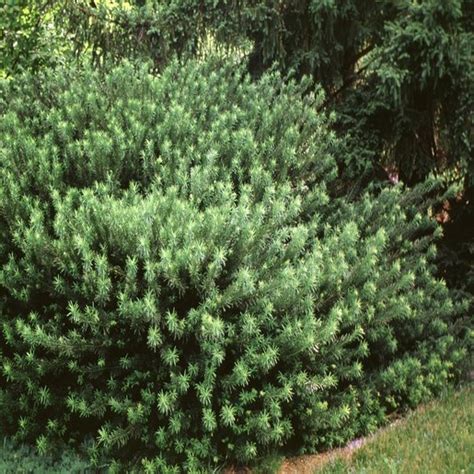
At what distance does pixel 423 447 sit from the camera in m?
4.50

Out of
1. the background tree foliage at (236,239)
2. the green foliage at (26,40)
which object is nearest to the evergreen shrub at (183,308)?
the background tree foliage at (236,239)

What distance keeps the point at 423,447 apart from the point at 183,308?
6.23 ft

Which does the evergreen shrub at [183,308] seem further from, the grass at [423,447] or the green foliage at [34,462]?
the grass at [423,447]

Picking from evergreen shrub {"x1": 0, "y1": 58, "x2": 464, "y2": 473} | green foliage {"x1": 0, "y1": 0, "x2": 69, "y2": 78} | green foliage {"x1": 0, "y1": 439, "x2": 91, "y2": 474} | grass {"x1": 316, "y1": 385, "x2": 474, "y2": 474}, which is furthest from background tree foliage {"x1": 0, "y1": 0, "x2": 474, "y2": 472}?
green foliage {"x1": 0, "y1": 0, "x2": 69, "y2": 78}

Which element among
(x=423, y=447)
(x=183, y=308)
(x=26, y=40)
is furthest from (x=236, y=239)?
(x=26, y=40)

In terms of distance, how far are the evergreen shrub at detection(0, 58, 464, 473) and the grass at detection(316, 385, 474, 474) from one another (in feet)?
0.87

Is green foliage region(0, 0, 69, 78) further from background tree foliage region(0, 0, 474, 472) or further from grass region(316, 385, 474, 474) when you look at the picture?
grass region(316, 385, 474, 474)

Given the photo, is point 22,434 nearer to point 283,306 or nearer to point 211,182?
point 283,306

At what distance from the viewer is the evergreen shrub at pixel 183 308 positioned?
4.31 meters

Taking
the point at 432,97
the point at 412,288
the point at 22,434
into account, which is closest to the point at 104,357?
the point at 22,434

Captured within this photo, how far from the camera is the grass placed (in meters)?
4.26

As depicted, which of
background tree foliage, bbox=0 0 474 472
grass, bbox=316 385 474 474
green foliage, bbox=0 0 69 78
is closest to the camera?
grass, bbox=316 385 474 474

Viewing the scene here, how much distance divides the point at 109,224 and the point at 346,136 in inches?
126

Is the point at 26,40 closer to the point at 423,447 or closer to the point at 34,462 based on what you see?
the point at 34,462
